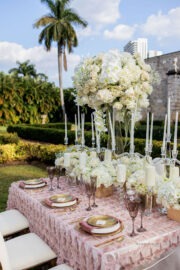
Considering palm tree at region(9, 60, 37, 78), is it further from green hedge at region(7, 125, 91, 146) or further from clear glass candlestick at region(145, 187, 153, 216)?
clear glass candlestick at region(145, 187, 153, 216)

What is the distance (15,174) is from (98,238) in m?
5.43

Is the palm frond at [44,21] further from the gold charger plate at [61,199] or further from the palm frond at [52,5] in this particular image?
the gold charger plate at [61,199]

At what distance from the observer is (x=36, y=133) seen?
11125 mm

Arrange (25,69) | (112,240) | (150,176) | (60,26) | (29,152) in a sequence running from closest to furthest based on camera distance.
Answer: (112,240) < (150,176) < (29,152) < (60,26) < (25,69)

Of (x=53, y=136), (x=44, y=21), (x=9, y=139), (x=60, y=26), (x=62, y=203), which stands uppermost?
(x=44, y=21)

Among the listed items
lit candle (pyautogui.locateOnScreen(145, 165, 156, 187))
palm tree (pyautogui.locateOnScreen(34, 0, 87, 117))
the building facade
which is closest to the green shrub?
lit candle (pyautogui.locateOnScreen(145, 165, 156, 187))

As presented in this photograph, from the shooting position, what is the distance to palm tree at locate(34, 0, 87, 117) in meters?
18.4

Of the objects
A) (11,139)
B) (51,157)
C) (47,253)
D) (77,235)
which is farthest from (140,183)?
(11,139)

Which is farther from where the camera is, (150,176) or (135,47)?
(135,47)

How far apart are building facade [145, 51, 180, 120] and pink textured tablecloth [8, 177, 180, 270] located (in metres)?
11.9

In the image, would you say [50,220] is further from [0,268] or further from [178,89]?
[178,89]

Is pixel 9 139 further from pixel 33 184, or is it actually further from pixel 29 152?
pixel 33 184

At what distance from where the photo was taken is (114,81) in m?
2.61

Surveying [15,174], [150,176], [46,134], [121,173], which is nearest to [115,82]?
[121,173]
